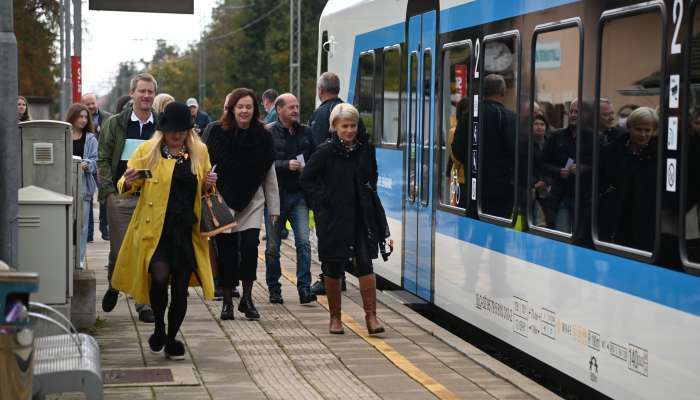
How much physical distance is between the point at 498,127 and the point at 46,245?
3090mm

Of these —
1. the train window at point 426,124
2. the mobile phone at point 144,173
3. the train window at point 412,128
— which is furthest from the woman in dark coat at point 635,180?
the train window at point 412,128

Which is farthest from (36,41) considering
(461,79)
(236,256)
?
(461,79)

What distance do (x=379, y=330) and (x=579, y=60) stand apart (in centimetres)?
290

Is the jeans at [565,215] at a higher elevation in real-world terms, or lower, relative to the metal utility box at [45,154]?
lower

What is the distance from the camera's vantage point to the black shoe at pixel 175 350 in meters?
8.34

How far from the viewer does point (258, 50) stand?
312 ft

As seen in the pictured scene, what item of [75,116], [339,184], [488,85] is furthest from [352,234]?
[75,116]

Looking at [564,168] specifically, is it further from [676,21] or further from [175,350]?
[175,350]

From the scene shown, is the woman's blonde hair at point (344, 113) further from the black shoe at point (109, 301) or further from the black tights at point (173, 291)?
the black shoe at point (109, 301)

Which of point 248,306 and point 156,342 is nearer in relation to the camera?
point 156,342

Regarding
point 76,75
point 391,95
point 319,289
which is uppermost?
point 76,75

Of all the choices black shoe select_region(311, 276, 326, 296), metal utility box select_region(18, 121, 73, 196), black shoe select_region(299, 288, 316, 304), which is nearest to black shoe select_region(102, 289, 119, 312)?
metal utility box select_region(18, 121, 73, 196)

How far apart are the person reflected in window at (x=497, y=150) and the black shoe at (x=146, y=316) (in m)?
2.64

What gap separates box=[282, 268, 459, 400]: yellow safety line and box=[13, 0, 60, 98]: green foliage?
24723mm
